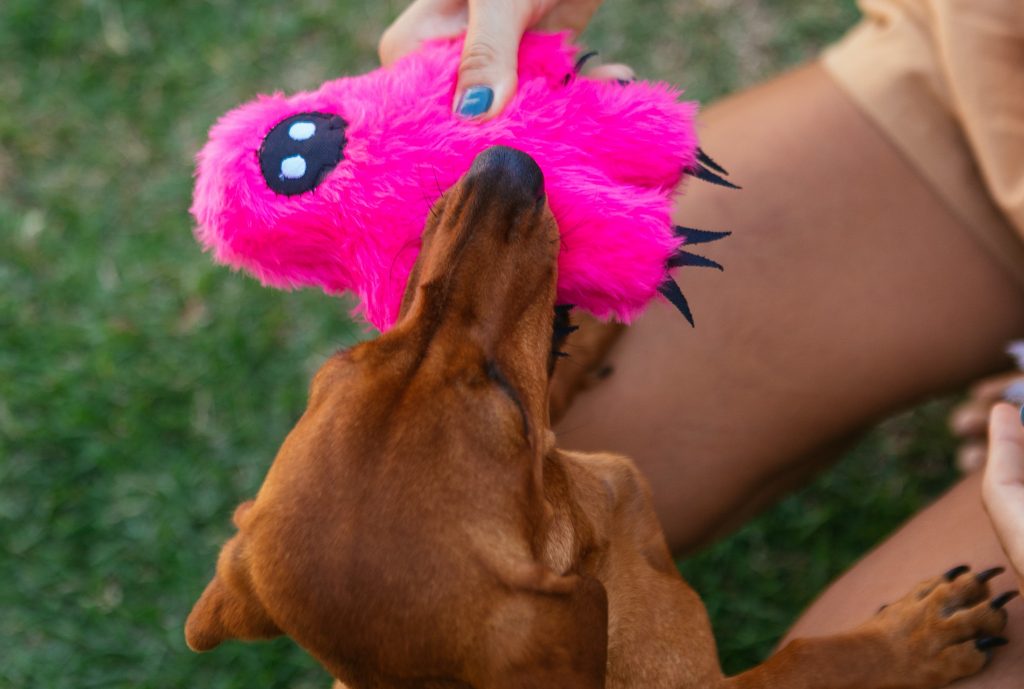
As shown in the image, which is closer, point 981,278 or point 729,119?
point 981,278

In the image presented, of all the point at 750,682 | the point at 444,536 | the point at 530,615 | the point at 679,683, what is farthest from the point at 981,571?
the point at 444,536

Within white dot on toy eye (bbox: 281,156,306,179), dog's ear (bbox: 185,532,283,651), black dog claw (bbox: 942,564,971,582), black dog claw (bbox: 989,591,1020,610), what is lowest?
black dog claw (bbox: 989,591,1020,610)

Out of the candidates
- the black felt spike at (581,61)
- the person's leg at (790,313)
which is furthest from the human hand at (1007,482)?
the black felt spike at (581,61)

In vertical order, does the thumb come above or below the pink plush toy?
above

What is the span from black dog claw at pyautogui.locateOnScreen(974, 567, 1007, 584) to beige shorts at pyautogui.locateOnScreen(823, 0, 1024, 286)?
2.77 ft

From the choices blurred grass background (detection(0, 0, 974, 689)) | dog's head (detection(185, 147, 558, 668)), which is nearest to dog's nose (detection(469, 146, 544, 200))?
dog's head (detection(185, 147, 558, 668))

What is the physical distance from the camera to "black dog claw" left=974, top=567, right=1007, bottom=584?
233cm

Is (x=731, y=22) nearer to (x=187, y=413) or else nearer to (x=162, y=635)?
(x=187, y=413)

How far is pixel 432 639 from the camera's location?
177 centimetres

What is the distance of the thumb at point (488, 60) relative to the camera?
6.90 ft

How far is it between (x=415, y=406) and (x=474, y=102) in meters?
0.72

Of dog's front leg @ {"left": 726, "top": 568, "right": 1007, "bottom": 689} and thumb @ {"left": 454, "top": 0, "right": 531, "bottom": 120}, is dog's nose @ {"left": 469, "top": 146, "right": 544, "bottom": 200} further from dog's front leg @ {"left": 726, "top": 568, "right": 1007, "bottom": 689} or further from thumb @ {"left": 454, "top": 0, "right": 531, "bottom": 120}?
dog's front leg @ {"left": 726, "top": 568, "right": 1007, "bottom": 689}

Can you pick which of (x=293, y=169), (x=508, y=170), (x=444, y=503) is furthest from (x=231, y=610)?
(x=508, y=170)

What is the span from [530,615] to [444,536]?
220mm
